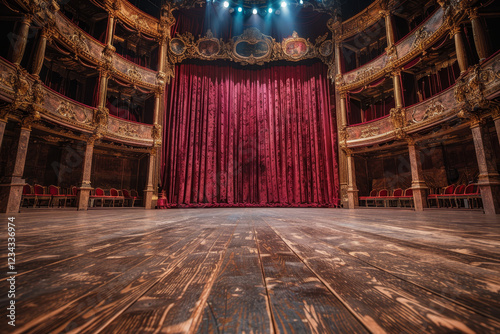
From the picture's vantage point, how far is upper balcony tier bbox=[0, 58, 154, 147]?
3.99 m

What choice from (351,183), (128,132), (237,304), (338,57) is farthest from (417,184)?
(128,132)

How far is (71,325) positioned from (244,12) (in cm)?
1065

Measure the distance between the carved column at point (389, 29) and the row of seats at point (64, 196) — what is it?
29.4ft

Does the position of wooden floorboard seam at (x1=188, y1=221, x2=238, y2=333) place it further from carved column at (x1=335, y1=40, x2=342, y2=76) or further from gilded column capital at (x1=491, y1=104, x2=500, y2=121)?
carved column at (x1=335, y1=40, x2=342, y2=76)

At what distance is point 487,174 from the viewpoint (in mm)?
4145

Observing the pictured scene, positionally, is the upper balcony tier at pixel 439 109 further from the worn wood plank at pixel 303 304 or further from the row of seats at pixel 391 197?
the worn wood plank at pixel 303 304

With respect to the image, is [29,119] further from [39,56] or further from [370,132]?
[370,132]

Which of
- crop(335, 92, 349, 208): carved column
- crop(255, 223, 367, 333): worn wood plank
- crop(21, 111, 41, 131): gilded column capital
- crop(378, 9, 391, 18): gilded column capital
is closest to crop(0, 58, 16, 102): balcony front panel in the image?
crop(21, 111, 41, 131): gilded column capital

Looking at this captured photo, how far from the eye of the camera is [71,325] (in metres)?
0.29

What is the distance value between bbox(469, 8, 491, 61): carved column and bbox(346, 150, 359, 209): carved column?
3.65 metres

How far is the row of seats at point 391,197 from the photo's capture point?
660 centimetres

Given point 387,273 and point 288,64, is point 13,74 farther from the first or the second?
point 288,64

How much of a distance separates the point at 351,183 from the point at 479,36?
14.2 ft

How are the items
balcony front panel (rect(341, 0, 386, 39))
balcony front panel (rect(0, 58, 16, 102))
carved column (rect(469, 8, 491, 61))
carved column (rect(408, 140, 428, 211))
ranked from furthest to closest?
balcony front panel (rect(341, 0, 386, 39)) → carved column (rect(408, 140, 428, 211)) → carved column (rect(469, 8, 491, 61)) → balcony front panel (rect(0, 58, 16, 102))
